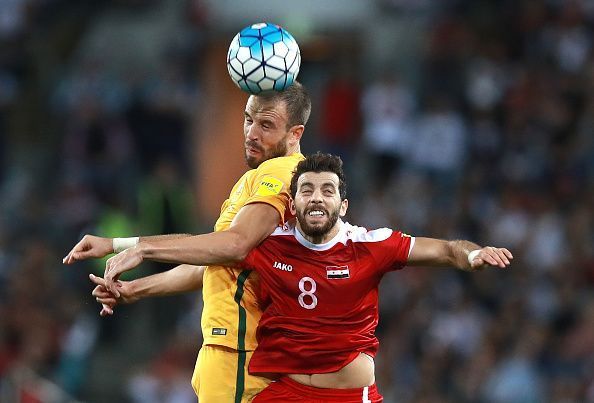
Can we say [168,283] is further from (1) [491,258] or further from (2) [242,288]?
(1) [491,258]

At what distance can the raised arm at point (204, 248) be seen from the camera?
652 centimetres

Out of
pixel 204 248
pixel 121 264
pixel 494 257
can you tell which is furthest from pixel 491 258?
pixel 121 264

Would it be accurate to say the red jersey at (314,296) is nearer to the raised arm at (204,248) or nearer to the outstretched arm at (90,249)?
the raised arm at (204,248)

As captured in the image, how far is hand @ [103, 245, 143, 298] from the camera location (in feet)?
21.2

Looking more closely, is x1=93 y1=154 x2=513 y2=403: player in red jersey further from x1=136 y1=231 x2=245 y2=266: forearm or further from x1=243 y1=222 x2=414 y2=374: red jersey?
x1=136 y1=231 x2=245 y2=266: forearm

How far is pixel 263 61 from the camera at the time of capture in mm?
7141

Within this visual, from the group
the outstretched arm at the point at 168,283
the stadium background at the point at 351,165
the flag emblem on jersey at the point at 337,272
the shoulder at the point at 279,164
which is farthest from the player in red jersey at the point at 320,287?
the stadium background at the point at 351,165

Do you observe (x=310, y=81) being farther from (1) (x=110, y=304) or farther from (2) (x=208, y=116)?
(1) (x=110, y=304)

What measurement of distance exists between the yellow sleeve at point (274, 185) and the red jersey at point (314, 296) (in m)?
0.15

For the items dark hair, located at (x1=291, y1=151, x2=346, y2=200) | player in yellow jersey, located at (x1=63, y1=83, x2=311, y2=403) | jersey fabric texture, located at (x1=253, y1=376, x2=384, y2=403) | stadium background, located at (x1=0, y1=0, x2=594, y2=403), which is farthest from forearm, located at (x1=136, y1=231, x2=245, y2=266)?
stadium background, located at (x1=0, y1=0, x2=594, y2=403)

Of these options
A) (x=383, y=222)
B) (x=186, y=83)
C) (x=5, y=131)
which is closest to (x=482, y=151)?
(x=383, y=222)

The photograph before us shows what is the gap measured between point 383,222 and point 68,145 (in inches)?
157

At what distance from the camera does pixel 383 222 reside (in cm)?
1346

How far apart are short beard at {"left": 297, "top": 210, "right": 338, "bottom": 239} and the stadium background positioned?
5.21 m
